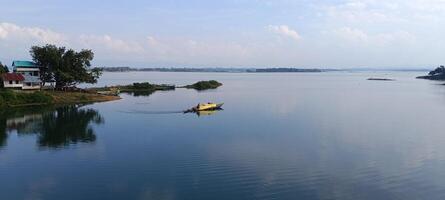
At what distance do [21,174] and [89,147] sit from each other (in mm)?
7470

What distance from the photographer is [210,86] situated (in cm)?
10438

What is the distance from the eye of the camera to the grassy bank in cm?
5465

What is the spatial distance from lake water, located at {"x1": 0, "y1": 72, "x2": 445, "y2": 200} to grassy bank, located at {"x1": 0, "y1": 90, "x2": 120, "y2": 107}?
6.29 m

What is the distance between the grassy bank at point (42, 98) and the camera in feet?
179

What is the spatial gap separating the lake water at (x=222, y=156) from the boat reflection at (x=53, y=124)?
0.10m

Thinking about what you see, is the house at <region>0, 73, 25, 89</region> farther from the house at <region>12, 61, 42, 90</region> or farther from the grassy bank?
the grassy bank

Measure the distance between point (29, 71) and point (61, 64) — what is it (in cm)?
448

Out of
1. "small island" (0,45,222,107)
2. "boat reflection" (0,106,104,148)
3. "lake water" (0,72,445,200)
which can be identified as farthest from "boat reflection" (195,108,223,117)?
"small island" (0,45,222,107)

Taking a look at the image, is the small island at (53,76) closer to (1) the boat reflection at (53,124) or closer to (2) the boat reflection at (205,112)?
(1) the boat reflection at (53,124)

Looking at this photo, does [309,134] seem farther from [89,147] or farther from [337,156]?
[89,147]

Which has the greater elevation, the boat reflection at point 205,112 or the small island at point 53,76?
the small island at point 53,76

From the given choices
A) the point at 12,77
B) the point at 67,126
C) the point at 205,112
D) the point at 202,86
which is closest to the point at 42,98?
the point at 12,77

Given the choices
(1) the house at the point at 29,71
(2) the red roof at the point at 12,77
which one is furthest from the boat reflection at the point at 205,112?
(1) the house at the point at 29,71

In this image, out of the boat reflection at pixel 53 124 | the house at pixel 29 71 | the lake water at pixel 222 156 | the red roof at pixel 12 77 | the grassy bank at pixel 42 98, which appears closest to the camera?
the lake water at pixel 222 156
